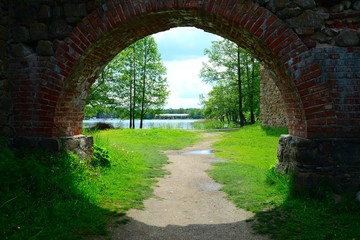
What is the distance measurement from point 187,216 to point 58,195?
1.94 meters

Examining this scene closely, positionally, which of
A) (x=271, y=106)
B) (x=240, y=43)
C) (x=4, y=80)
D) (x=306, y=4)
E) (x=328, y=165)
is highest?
(x=306, y=4)

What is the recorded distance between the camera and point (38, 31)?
5.69 metres

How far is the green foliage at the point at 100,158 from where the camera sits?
7.05 metres

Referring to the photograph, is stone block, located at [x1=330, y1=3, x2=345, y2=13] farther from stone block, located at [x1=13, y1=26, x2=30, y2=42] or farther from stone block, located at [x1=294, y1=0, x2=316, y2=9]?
stone block, located at [x1=13, y1=26, x2=30, y2=42]

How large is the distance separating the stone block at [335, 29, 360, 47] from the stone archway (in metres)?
0.02

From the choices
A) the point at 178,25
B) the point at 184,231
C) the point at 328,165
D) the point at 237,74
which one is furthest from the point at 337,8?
the point at 237,74

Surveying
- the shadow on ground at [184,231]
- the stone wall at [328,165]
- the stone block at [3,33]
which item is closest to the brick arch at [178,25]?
the stone wall at [328,165]

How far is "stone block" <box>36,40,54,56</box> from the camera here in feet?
18.4

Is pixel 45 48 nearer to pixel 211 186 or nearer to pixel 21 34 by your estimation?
pixel 21 34

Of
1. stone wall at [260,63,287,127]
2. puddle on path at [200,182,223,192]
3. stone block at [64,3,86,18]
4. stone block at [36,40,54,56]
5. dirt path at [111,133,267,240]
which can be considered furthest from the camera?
stone wall at [260,63,287,127]

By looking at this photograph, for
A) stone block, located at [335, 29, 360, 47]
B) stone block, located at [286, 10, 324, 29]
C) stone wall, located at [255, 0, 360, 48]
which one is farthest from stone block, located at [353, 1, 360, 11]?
stone block, located at [286, 10, 324, 29]

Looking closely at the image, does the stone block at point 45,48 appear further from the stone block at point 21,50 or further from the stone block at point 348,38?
the stone block at point 348,38

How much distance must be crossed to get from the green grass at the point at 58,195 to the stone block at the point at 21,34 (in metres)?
2.04

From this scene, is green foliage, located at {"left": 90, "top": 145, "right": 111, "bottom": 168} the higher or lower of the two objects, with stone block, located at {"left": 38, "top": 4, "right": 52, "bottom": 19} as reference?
lower
